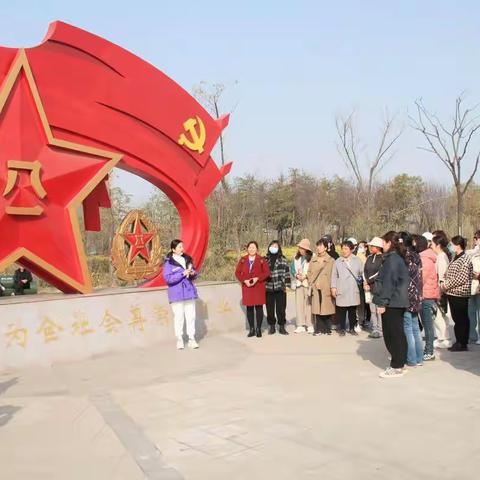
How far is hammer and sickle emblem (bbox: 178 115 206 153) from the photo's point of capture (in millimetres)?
7555

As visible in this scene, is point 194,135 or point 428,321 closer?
point 428,321

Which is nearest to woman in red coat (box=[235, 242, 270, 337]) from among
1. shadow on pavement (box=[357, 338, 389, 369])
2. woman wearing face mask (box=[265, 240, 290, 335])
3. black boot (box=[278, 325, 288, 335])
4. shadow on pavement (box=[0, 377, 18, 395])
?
woman wearing face mask (box=[265, 240, 290, 335])

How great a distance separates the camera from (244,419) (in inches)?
156

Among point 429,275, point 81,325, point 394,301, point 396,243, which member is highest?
point 396,243

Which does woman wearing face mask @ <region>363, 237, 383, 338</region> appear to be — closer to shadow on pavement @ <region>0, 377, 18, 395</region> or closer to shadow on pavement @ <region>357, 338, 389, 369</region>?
shadow on pavement @ <region>357, 338, 389, 369</region>

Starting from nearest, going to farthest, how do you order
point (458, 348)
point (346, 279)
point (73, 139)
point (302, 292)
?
point (458, 348)
point (73, 139)
point (346, 279)
point (302, 292)

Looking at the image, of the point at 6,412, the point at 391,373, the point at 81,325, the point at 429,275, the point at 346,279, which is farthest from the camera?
the point at 346,279

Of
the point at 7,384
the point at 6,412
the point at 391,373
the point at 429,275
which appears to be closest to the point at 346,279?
the point at 429,275

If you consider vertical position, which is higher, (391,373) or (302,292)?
(302,292)

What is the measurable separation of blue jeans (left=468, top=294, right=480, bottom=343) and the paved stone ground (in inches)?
20.4

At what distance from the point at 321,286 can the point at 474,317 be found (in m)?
1.79

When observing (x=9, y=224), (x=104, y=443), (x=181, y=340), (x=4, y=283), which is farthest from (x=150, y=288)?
(x=4, y=283)

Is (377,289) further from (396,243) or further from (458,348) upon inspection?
(458,348)

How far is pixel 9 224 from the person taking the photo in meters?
6.11
